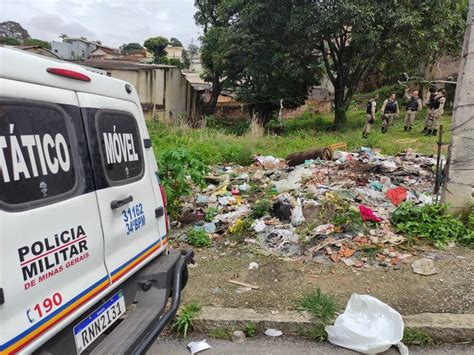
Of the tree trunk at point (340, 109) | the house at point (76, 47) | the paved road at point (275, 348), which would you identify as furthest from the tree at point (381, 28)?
the house at point (76, 47)

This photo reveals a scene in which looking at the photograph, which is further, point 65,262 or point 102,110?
point 102,110

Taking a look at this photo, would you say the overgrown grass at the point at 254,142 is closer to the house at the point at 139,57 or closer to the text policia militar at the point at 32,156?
the text policia militar at the point at 32,156

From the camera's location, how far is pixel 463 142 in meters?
4.22

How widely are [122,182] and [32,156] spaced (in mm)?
695

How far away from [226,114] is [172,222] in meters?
22.5

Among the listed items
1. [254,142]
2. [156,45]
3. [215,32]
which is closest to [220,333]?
[254,142]

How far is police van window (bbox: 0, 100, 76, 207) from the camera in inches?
60.1

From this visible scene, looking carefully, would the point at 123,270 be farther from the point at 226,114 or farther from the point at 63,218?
the point at 226,114

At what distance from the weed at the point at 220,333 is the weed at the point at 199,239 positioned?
160cm

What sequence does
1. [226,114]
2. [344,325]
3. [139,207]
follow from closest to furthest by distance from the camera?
[139,207], [344,325], [226,114]

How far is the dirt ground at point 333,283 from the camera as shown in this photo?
320cm

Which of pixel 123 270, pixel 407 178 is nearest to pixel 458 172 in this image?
pixel 407 178

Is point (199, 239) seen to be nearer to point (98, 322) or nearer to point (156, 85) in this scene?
point (98, 322)

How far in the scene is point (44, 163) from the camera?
172cm
